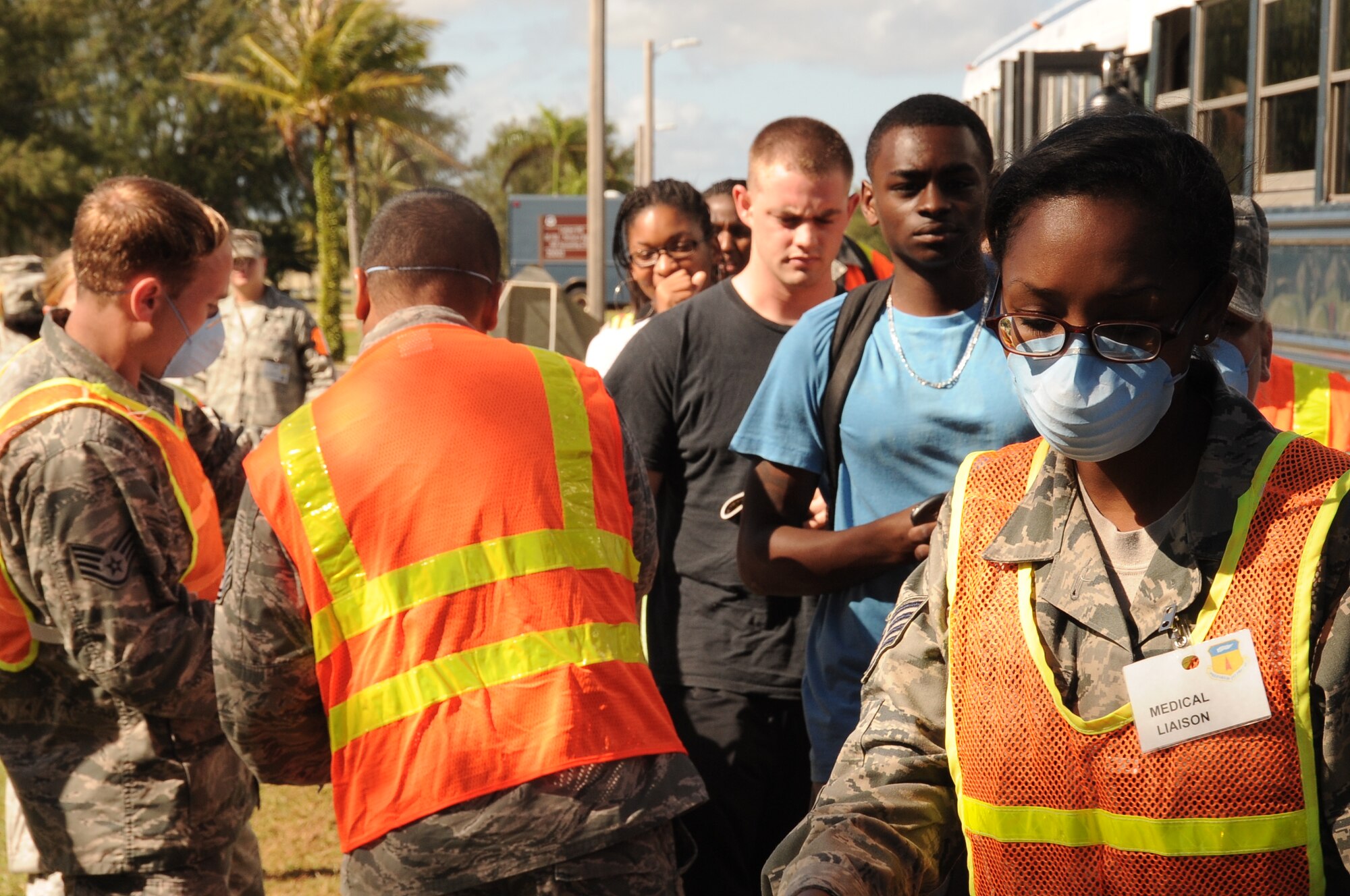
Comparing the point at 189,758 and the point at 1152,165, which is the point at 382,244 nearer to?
the point at 189,758

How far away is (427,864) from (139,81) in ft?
145

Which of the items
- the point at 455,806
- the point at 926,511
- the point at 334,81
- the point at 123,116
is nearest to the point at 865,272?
the point at 926,511

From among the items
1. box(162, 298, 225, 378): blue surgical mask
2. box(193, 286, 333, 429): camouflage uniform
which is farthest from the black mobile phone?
box(193, 286, 333, 429): camouflage uniform

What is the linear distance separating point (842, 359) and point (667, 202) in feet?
7.69

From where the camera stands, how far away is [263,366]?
8.21m

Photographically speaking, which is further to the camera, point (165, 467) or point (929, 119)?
point (165, 467)

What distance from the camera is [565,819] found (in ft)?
8.02

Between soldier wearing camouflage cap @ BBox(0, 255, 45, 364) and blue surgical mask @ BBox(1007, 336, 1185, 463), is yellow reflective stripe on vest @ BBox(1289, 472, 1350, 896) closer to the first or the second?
blue surgical mask @ BBox(1007, 336, 1185, 463)

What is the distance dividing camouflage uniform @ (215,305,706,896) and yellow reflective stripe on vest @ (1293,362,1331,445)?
5.63 feet

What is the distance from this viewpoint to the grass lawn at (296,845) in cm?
507

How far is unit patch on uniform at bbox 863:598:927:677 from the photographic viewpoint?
1859mm

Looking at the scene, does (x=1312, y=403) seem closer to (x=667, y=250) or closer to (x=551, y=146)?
(x=667, y=250)

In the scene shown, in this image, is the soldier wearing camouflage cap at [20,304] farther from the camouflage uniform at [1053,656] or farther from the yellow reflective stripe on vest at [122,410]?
the camouflage uniform at [1053,656]

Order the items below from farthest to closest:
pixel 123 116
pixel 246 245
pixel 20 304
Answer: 1. pixel 123 116
2. pixel 246 245
3. pixel 20 304
